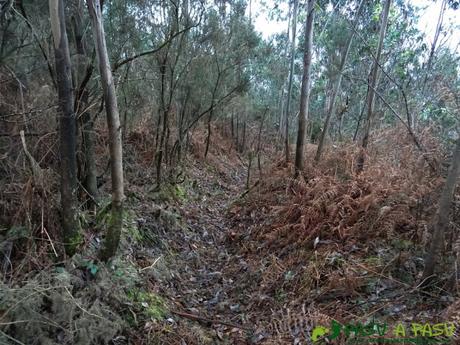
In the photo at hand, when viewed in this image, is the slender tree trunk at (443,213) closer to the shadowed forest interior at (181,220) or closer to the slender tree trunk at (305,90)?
the shadowed forest interior at (181,220)

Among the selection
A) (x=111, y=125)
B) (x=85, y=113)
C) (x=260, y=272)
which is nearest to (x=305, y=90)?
(x=260, y=272)

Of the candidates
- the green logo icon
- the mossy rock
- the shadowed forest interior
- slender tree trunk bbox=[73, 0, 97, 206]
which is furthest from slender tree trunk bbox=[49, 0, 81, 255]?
the green logo icon

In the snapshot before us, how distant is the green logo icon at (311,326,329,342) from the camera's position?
3191 mm

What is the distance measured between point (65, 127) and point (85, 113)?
178 cm

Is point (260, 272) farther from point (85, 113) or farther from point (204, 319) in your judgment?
point (85, 113)

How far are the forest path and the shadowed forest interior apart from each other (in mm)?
28

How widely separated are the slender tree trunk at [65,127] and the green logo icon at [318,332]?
2.79m

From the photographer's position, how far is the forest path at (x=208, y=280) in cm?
376

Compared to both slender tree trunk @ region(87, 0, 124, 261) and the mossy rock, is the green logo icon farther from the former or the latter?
slender tree trunk @ region(87, 0, 124, 261)

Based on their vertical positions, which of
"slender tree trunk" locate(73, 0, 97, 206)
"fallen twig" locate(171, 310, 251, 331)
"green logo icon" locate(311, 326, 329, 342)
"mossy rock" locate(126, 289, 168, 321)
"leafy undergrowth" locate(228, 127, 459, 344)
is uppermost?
"slender tree trunk" locate(73, 0, 97, 206)

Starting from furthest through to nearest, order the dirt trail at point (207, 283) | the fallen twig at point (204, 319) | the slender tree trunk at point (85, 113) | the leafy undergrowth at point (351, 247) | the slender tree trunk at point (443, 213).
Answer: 1. the slender tree trunk at point (85, 113)
2. the fallen twig at point (204, 319)
3. the dirt trail at point (207, 283)
4. the leafy undergrowth at point (351, 247)
5. the slender tree trunk at point (443, 213)

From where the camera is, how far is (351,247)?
181 inches

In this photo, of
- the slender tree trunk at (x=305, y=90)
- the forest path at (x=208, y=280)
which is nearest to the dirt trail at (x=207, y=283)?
the forest path at (x=208, y=280)

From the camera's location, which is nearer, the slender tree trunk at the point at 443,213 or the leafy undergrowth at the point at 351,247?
the slender tree trunk at the point at 443,213
